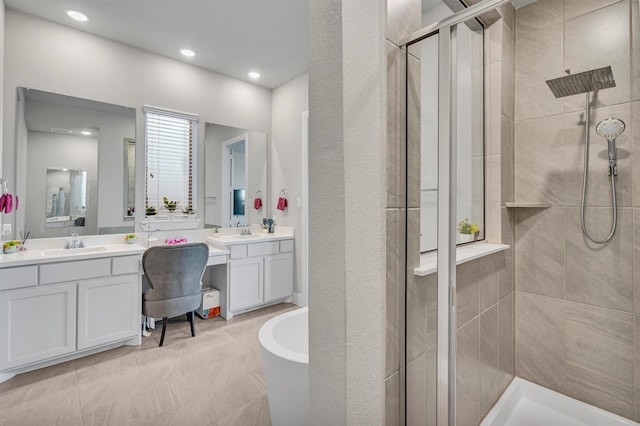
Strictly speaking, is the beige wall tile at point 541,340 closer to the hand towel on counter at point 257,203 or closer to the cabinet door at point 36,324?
the hand towel on counter at point 257,203

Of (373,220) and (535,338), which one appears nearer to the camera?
(373,220)

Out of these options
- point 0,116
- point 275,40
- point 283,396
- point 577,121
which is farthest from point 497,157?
point 0,116

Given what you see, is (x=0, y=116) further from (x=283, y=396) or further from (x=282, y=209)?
(x=283, y=396)

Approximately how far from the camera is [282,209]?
12.6 ft

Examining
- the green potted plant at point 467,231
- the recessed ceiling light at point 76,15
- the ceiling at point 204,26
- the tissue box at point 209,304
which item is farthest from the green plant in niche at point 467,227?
the recessed ceiling light at point 76,15

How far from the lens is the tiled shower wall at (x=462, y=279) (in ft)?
3.15

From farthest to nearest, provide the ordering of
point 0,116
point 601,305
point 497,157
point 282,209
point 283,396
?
point 282,209 < point 0,116 < point 497,157 < point 601,305 < point 283,396

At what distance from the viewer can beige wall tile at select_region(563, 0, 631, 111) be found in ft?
4.79

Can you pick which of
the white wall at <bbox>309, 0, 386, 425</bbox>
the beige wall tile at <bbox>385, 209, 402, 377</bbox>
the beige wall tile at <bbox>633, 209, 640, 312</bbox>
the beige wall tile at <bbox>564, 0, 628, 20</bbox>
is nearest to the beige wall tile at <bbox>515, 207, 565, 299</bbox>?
the beige wall tile at <bbox>633, 209, 640, 312</bbox>

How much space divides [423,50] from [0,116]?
3046 mm

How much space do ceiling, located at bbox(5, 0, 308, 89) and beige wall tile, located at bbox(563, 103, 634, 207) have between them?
2.07m

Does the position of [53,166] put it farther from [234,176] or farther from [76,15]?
[234,176]

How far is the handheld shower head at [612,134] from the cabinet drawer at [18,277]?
3.62 m

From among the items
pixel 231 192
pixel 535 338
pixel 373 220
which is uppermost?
pixel 231 192
